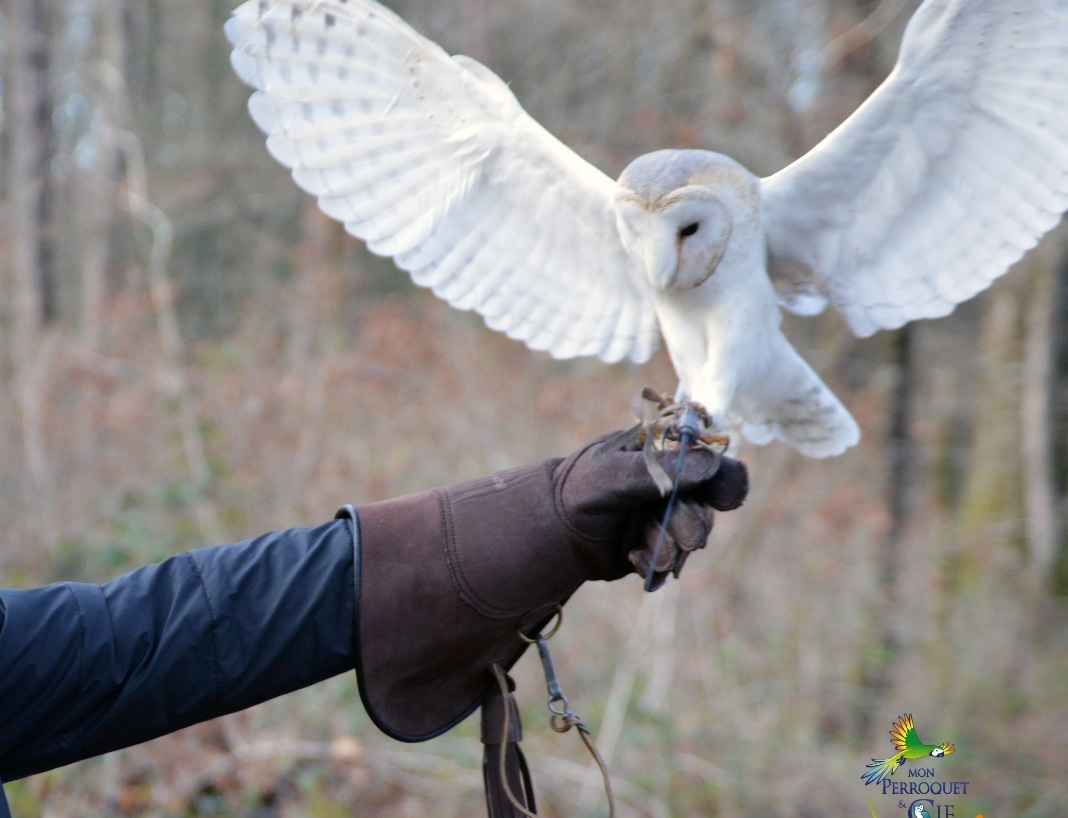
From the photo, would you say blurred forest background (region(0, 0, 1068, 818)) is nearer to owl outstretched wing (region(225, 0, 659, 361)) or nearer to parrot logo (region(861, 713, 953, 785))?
parrot logo (region(861, 713, 953, 785))

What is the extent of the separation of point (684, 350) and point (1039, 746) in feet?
10.2

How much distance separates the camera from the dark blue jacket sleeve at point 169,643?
4.87 ft

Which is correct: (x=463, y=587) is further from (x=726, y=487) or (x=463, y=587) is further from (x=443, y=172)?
(x=443, y=172)

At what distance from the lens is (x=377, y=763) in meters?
4.23

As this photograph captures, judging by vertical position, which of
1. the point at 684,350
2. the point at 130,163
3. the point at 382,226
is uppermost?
the point at 130,163

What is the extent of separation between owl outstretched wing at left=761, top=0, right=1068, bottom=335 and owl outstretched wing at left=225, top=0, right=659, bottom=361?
467 mm

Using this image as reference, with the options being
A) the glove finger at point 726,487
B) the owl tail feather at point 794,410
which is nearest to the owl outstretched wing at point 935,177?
the owl tail feather at point 794,410

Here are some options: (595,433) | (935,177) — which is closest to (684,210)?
(935,177)

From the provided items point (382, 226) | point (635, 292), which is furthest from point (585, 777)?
point (382, 226)

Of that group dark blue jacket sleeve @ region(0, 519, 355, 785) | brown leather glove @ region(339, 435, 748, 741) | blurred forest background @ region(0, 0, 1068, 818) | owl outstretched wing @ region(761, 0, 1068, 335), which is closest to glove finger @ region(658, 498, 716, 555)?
brown leather glove @ region(339, 435, 748, 741)

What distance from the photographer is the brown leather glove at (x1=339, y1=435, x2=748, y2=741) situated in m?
1.65

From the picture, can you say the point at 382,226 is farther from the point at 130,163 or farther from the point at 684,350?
the point at 130,163

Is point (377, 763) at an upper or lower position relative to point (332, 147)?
lower

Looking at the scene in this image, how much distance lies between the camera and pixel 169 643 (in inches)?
60.9
